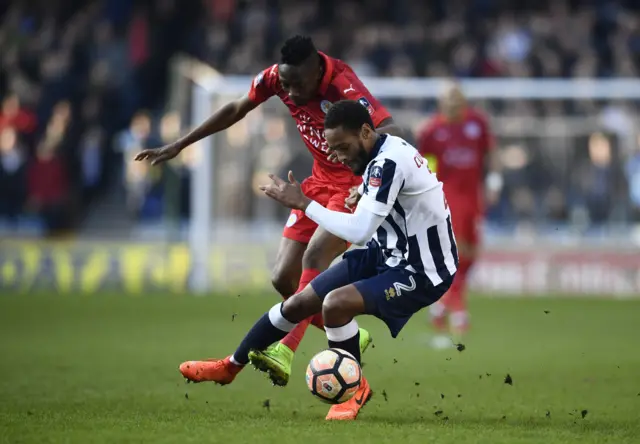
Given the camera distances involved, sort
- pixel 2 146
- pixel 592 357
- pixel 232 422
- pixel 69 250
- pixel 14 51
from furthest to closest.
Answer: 1. pixel 14 51
2. pixel 2 146
3. pixel 69 250
4. pixel 592 357
5. pixel 232 422

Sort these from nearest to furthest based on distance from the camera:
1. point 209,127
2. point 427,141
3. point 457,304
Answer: point 209,127 → point 457,304 → point 427,141

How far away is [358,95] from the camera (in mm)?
7766

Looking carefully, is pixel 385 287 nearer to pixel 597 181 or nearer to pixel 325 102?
pixel 325 102

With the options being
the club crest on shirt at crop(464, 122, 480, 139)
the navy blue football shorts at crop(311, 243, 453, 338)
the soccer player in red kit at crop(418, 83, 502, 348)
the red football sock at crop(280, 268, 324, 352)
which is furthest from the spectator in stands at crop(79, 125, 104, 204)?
the navy blue football shorts at crop(311, 243, 453, 338)

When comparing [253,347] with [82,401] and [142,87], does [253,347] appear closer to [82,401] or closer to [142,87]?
[82,401]

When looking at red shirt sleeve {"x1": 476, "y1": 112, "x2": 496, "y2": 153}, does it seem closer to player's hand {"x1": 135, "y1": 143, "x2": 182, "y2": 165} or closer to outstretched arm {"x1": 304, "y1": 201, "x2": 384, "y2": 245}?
player's hand {"x1": 135, "y1": 143, "x2": 182, "y2": 165}

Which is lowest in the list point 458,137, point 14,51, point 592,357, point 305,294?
point 592,357

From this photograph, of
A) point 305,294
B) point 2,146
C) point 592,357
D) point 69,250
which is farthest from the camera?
point 2,146

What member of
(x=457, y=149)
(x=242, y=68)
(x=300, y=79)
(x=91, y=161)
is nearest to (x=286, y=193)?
(x=300, y=79)

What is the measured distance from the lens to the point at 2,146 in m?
20.9

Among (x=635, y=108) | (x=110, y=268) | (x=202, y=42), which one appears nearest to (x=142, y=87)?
(x=202, y=42)

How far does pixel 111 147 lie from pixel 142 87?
1728mm

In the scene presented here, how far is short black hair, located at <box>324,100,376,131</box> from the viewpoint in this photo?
6.83m

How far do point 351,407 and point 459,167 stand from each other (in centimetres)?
673
